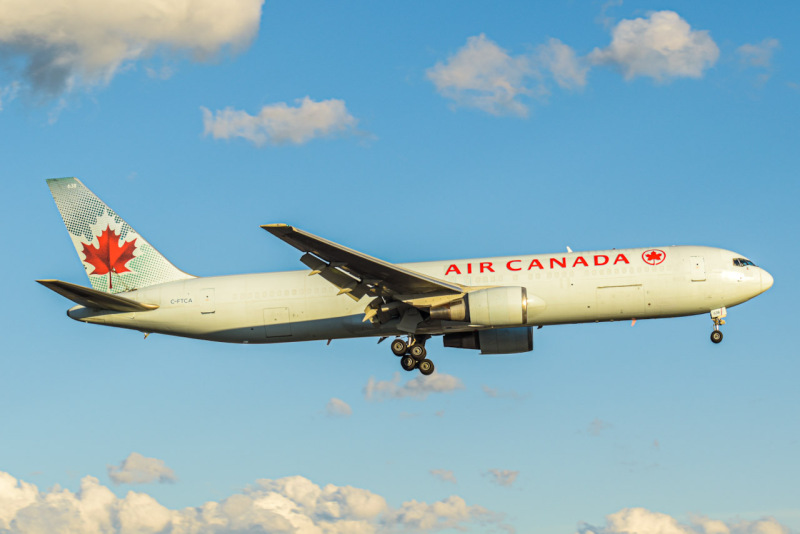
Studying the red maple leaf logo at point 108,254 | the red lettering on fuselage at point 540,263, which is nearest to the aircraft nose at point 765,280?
the red lettering on fuselage at point 540,263

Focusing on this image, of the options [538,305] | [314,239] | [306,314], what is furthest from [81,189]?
[538,305]

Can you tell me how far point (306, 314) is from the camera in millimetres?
38312

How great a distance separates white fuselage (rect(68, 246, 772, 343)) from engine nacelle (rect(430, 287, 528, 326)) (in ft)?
3.49

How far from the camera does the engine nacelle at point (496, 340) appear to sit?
39938 mm

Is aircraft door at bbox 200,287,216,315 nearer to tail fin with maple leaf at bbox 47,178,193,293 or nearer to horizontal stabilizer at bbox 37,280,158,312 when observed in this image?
horizontal stabilizer at bbox 37,280,158,312

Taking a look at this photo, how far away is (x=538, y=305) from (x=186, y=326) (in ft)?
49.4

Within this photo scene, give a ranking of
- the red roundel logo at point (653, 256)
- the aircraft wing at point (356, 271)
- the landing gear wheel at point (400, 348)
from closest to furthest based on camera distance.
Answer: the aircraft wing at point (356, 271) < the red roundel logo at point (653, 256) < the landing gear wheel at point (400, 348)

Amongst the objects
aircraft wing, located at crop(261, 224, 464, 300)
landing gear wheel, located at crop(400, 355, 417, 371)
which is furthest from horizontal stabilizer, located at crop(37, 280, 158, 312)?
landing gear wheel, located at crop(400, 355, 417, 371)

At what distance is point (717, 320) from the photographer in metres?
36.9

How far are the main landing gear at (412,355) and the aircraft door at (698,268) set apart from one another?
11.4m

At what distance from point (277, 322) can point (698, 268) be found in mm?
17372

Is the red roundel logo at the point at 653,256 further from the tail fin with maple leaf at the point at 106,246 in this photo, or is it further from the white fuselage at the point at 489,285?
the tail fin with maple leaf at the point at 106,246

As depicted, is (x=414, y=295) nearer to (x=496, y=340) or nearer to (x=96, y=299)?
(x=496, y=340)

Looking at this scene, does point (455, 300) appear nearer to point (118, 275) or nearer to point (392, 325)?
point (392, 325)
